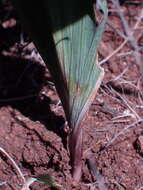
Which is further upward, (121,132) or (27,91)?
(27,91)

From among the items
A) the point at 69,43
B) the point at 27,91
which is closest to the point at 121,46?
the point at 27,91

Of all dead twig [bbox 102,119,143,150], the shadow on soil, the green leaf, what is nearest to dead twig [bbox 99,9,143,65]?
the shadow on soil

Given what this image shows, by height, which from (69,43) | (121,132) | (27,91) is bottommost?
(121,132)

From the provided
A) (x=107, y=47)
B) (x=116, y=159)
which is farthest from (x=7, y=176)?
(x=107, y=47)

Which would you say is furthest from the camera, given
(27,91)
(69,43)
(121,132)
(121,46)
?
(121,46)

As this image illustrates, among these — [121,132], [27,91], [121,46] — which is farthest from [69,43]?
[121,46]

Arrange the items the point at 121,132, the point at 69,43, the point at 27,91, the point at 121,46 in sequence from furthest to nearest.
Answer: the point at 121,46 < the point at 27,91 < the point at 121,132 < the point at 69,43

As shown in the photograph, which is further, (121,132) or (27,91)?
(27,91)

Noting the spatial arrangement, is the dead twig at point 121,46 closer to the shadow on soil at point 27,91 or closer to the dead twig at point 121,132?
the shadow on soil at point 27,91

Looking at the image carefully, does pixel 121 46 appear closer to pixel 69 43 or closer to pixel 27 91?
pixel 27 91

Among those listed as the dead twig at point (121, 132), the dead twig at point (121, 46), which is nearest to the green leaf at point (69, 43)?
the dead twig at point (121, 132)

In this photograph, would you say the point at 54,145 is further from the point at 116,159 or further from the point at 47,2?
the point at 47,2
